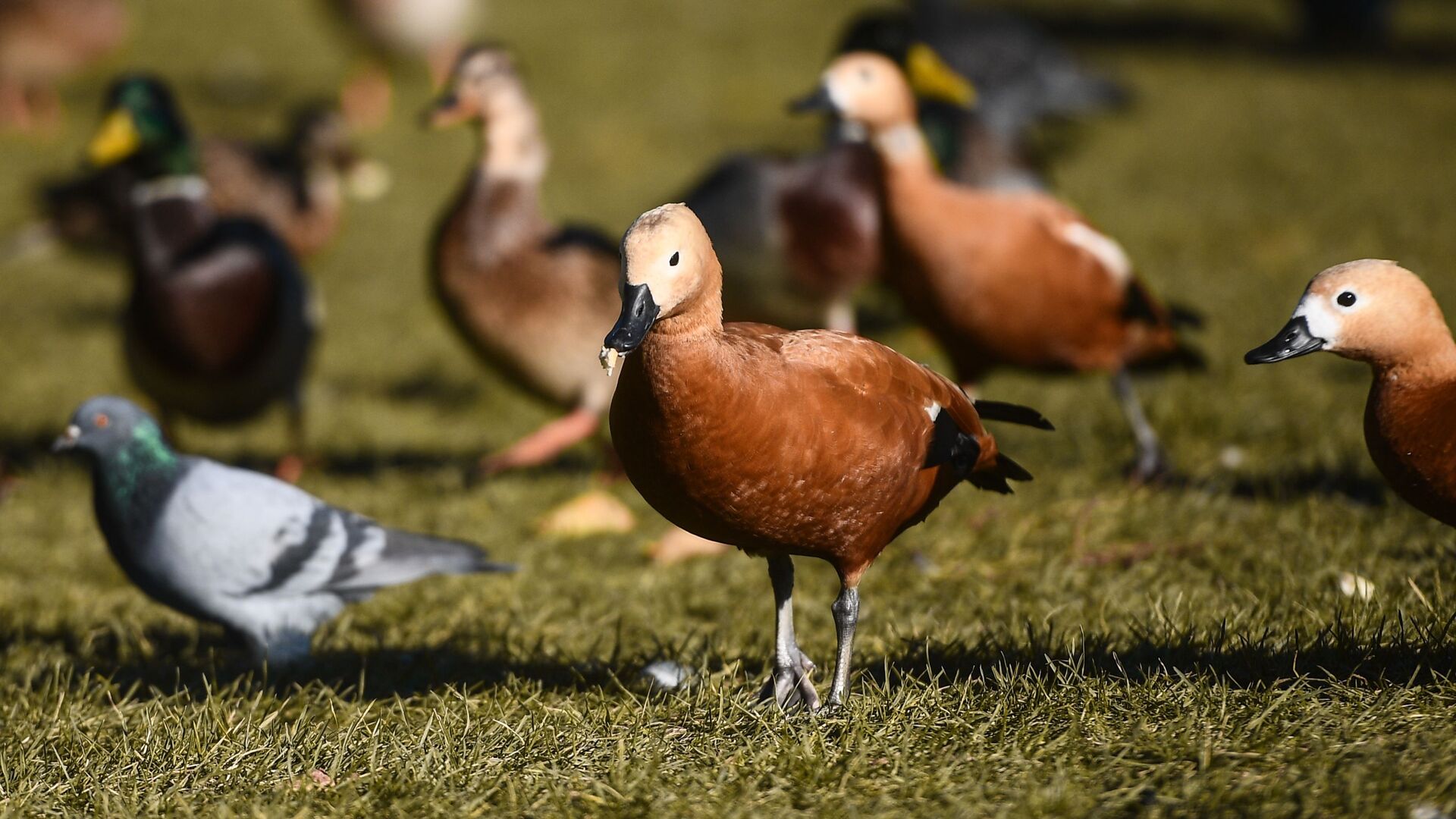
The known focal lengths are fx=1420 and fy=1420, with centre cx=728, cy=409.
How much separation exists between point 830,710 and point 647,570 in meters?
1.62

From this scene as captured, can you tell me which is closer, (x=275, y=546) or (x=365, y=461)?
(x=275, y=546)

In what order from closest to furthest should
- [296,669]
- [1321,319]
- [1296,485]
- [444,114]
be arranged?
[1321,319], [296,669], [1296,485], [444,114]

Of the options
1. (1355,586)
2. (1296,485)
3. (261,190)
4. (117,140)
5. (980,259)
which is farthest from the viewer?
(261,190)

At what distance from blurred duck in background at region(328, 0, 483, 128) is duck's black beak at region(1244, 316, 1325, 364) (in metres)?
9.80

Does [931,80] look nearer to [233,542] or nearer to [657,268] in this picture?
[233,542]

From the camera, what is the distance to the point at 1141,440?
4645 mm

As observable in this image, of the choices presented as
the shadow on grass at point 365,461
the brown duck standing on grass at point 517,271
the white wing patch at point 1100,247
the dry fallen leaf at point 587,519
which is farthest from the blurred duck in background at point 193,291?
the white wing patch at point 1100,247

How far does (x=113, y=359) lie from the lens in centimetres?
754

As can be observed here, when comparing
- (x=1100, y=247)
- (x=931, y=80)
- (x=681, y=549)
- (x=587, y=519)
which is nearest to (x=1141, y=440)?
(x=1100, y=247)

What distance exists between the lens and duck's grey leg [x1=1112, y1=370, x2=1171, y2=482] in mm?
4629

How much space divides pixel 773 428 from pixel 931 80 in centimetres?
331

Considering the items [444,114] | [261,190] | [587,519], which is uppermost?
[444,114]

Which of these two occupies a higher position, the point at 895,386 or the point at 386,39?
the point at 386,39

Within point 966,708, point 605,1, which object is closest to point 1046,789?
A: point 966,708
